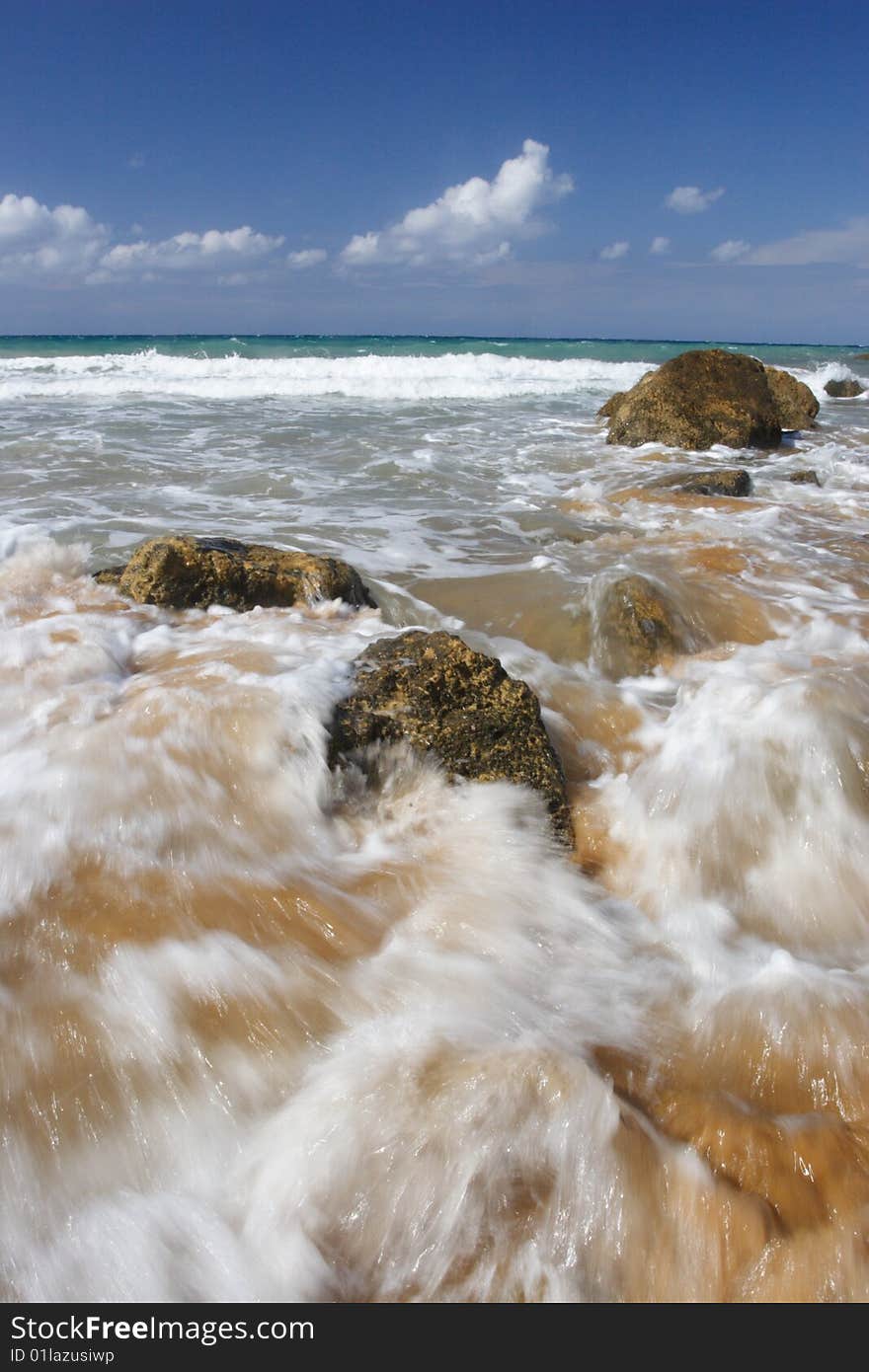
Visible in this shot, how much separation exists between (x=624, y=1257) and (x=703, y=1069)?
51 centimetres

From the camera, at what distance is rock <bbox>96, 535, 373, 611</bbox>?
424 cm

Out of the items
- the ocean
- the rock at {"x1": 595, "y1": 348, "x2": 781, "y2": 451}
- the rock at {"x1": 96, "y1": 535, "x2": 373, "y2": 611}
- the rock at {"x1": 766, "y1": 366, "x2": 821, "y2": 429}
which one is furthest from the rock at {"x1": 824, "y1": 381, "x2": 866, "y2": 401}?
the rock at {"x1": 96, "y1": 535, "x2": 373, "y2": 611}

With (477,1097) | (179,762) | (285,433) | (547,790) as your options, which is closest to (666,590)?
(547,790)

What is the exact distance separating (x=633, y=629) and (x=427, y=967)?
244cm

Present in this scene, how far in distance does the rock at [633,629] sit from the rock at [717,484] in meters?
3.83

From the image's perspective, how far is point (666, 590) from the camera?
174 inches

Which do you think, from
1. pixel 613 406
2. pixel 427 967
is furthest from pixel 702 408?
pixel 427 967

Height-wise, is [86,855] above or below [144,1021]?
above

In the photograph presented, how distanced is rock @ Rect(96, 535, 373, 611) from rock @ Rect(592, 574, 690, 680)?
1486 millimetres

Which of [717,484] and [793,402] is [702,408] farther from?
[717,484]

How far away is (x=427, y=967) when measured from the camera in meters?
2.16

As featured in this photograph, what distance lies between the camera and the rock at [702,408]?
10.9 meters
